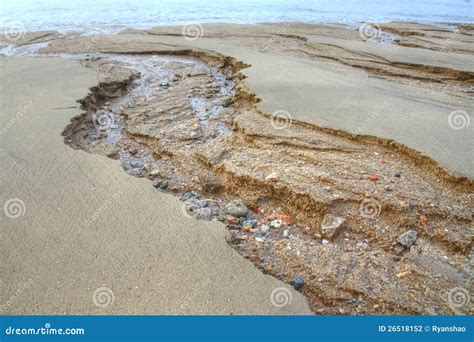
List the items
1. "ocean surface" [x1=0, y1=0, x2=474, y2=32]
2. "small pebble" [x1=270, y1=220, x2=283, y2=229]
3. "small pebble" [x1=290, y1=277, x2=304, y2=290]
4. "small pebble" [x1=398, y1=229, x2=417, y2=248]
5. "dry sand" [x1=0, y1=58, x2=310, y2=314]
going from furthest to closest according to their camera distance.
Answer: "ocean surface" [x1=0, y1=0, x2=474, y2=32] → "small pebble" [x1=270, y1=220, x2=283, y2=229] → "small pebble" [x1=398, y1=229, x2=417, y2=248] → "small pebble" [x1=290, y1=277, x2=304, y2=290] → "dry sand" [x1=0, y1=58, x2=310, y2=314]

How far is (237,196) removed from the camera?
2584mm

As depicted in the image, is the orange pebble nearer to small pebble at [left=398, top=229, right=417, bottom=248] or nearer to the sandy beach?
the sandy beach

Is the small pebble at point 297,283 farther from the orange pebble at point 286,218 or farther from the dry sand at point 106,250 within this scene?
the orange pebble at point 286,218

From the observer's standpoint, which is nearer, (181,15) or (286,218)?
(286,218)

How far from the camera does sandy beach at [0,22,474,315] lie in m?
1.77

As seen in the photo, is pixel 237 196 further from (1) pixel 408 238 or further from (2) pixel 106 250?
(1) pixel 408 238

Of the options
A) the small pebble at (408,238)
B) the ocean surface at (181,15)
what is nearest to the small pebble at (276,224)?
the small pebble at (408,238)

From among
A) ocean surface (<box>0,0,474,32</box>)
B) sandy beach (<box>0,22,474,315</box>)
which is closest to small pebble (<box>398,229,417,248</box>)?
sandy beach (<box>0,22,474,315</box>)

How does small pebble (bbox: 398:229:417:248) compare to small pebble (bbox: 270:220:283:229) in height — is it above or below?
above

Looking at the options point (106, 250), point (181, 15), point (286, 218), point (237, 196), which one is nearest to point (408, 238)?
point (286, 218)

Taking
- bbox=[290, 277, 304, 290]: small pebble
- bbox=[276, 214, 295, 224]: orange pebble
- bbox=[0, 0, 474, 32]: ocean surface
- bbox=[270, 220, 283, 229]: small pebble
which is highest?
bbox=[0, 0, 474, 32]: ocean surface

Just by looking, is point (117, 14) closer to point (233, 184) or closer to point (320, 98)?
point (320, 98)

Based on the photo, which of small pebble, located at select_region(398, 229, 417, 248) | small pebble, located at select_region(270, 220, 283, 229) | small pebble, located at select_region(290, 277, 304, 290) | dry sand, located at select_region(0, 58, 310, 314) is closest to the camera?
dry sand, located at select_region(0, 58, 310, 314)

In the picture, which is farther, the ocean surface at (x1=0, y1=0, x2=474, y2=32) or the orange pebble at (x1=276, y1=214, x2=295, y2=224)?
the ocean surface at (x1=0, y1=0, x2=474, y2=32)
